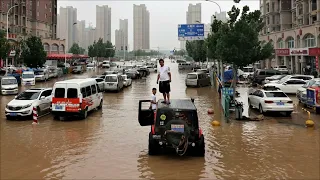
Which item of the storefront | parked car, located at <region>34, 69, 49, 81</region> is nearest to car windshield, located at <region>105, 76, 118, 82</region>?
parked car, located at <region>34, 69, 49, 81</region>

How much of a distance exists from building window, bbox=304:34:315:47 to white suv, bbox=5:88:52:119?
39.4 meters

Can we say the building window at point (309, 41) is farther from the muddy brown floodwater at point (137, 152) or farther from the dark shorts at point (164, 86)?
the dark shorts at point (164, 86)

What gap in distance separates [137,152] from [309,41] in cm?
4355

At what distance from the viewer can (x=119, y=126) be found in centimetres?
1588

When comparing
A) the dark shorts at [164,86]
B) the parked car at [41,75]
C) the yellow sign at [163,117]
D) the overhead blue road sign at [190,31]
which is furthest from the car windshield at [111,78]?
the yellow sign at [163,117]

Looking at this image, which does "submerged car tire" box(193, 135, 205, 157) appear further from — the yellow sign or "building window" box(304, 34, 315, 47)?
"building window" box(304, 34, 315, 47)

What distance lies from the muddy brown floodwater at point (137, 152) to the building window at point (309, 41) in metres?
34.2

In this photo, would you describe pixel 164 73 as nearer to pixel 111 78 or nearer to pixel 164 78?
pixel 164 78

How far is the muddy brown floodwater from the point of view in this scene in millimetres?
9156

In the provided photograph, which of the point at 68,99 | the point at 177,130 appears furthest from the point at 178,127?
the point at 68,99

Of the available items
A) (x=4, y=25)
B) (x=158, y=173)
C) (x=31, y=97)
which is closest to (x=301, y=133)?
(x=158, y=173)

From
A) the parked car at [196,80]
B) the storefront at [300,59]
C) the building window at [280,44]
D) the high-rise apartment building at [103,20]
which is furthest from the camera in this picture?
the high-rise apartment building at [103,20]

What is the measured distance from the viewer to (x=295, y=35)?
51000 mm

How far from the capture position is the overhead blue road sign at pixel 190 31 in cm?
4225
